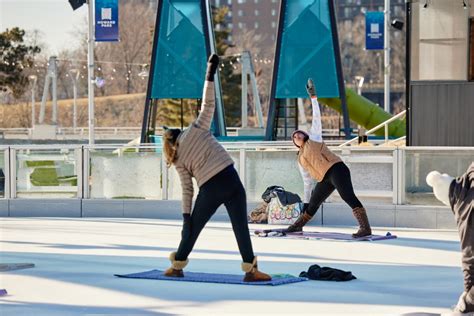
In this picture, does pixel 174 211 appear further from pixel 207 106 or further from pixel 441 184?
pixel 441 184

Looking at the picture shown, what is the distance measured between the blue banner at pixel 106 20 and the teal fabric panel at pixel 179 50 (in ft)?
10.2

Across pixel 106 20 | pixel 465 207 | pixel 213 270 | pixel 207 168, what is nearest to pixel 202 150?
pixel 207 168

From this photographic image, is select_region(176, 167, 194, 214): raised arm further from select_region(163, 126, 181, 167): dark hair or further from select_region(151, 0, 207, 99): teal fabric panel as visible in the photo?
select_region(151, 0, 207, 99): teal fabric panel

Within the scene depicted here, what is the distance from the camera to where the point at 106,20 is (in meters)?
35.4

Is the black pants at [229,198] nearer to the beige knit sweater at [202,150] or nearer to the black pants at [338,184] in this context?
the beige knit sweater at [202,150]

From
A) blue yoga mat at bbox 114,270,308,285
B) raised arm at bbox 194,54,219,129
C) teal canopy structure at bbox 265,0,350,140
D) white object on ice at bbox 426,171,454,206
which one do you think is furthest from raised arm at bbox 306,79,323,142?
teal canopy structure at bbox 265,0,350,140

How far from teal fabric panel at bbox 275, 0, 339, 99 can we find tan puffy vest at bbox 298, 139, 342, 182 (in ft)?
65.8

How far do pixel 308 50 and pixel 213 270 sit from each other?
24.2 meters

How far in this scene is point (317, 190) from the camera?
55.7ft

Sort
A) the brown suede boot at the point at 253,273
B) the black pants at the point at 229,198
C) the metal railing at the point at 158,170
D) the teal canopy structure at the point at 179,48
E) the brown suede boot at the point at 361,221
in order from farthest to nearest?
the teal canopy structure at the point at 179,48 → the metal railing at the point at 158,170 → the brown suede boot at the point at 361,221 → the brown suede boot at the point at 253,273 → the black pants at the point at 229,198

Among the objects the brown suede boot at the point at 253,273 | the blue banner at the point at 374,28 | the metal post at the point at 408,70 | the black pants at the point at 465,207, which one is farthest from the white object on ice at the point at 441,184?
the blue banner at the point at 374,28

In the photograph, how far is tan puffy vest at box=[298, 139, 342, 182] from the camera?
1670 cm

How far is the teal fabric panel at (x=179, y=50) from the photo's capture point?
3803 cm

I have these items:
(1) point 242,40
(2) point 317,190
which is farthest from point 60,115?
(2) point 317,190
